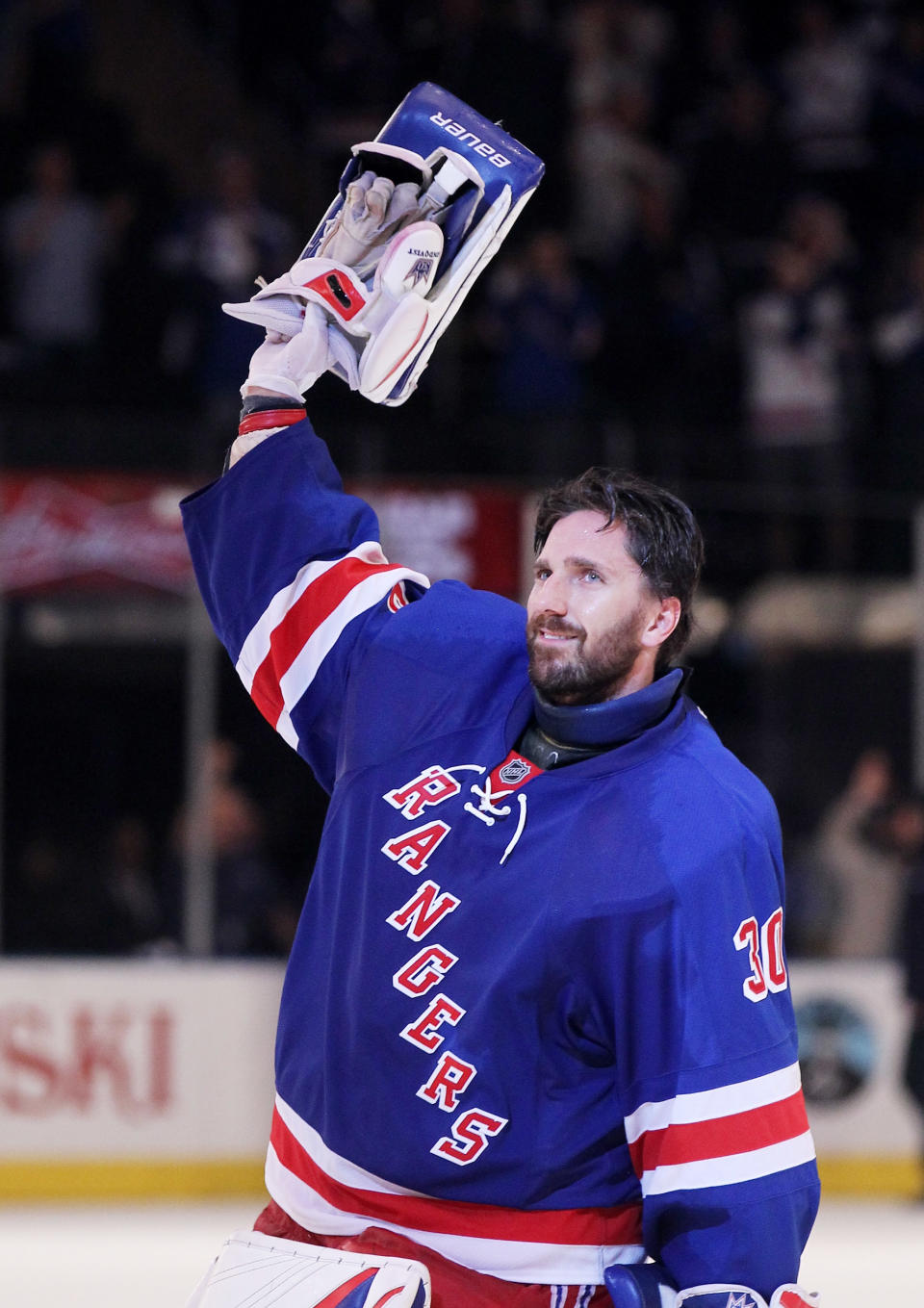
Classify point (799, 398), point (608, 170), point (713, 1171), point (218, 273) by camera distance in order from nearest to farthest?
point (713, 1171) < point (218, 273) < point (799, 398) < point (608, 170)

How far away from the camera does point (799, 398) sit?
7582 mm

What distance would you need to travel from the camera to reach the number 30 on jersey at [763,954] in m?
1.81

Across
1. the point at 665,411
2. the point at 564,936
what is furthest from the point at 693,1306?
the point at 665,411

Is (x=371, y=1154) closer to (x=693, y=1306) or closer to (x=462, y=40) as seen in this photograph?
(x=693, y=1306)

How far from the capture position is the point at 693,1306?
175cm

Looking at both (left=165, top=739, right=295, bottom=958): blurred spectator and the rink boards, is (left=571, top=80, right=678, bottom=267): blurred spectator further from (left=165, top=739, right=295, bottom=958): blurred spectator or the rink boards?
the rink boards

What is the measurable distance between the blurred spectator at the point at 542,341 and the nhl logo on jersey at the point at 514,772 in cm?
545

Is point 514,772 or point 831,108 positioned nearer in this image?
point 514,772

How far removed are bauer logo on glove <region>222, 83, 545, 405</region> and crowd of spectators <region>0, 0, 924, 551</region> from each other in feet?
15.5

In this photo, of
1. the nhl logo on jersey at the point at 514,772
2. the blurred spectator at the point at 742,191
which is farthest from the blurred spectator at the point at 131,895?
the nhl logo on jersey at the point at 514,772

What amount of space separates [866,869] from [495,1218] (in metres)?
5.40

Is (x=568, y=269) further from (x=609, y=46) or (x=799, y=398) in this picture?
(x=609, y=46)

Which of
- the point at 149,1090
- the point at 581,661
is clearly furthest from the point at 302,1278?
the point at 149,1090

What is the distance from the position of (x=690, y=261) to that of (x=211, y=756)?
3048 millimetres
